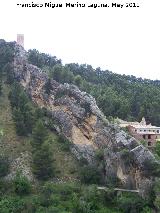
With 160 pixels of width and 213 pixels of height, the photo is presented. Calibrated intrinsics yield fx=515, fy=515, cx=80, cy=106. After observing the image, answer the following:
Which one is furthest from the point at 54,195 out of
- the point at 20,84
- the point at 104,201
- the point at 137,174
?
Result: the point at 20,84

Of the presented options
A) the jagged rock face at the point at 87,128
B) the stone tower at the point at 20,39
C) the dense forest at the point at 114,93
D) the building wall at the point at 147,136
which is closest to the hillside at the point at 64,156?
the jagged rock face at the point at 87,128

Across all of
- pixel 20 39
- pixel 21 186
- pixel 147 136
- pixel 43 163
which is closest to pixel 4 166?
pixel 21 186

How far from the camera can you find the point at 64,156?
5931 cm

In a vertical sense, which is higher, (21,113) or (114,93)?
(114,93)

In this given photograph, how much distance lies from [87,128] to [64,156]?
4694 mm

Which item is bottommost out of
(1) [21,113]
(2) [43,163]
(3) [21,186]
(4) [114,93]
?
(3) [21,186]

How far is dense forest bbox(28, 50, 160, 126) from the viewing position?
76.4m

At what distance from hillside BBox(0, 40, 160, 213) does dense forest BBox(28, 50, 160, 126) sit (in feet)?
33.2

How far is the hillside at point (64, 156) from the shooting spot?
5066 centimetres

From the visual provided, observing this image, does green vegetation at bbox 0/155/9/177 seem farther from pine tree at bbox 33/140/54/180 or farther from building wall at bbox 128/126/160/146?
building wall at bbox 128/126/160/146

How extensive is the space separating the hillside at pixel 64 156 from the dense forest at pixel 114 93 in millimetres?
10117

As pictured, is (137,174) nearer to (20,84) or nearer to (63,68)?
(20,84)

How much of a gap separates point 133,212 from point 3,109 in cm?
2495

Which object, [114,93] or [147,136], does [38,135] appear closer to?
[147,136]
